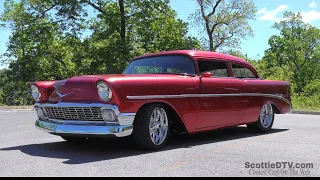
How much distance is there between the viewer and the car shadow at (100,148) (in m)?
5.38

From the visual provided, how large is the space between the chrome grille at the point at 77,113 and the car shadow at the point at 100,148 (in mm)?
504

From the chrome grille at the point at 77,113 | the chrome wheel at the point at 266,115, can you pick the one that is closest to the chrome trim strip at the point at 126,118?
the chrome grille at the point at 77,113

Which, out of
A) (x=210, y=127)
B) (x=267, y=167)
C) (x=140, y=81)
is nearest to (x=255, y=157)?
(x=267, y=167)

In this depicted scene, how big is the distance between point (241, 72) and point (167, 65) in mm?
1920

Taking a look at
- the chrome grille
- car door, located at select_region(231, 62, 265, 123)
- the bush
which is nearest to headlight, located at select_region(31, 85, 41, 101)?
the chrome grille

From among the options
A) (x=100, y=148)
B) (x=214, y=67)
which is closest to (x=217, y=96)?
(x=214, y=67)

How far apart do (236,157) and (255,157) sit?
260 mm

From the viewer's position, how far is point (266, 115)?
8406mm

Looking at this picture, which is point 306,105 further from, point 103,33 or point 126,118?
point 126,118

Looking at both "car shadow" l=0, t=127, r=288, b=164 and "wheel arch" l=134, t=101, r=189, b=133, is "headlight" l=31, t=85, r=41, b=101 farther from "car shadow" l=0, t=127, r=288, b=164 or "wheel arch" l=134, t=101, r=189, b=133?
"wheel arch" l=134, t=101, r=189, b=133

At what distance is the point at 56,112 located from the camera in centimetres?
579

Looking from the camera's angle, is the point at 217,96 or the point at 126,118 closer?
the point at 126,118

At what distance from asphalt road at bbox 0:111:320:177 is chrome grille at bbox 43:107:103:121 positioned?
1.66 feet

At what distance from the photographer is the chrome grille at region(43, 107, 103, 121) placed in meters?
5.39
